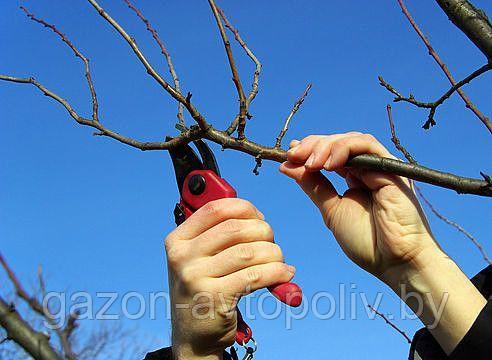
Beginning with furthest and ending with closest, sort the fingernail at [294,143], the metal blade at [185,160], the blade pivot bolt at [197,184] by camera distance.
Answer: the metal blade at [185,160]
the blade pivot bolt at [197,184]
the fingernail at [294,143]

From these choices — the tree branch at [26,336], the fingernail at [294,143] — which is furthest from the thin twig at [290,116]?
the tree branch at [26,336]

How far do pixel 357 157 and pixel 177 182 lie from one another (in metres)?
0.72

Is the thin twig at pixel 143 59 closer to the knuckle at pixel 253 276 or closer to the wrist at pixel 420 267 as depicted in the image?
the knuckle at pixel 253 276

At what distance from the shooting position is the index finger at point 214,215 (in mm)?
1593

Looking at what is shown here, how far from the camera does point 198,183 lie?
189cm

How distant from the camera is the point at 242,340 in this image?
69.1 inches

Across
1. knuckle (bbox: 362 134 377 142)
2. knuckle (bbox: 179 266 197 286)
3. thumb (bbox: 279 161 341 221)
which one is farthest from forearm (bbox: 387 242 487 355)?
knuckle (bbox: 179 266 197 286)

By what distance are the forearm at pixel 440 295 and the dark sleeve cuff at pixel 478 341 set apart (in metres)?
0.02

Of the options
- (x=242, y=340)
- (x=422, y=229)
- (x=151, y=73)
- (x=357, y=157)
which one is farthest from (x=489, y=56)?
(x=242, y=340)

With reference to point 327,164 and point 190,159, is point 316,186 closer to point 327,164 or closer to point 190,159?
point 327,164

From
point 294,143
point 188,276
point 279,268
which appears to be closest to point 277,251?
point 279,268

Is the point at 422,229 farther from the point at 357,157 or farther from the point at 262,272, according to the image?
the point at 262,272

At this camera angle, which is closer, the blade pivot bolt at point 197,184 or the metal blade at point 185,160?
the blade pivot bolt at point 197,184

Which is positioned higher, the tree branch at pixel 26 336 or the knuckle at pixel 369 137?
the knuckle at pixel 369 137
